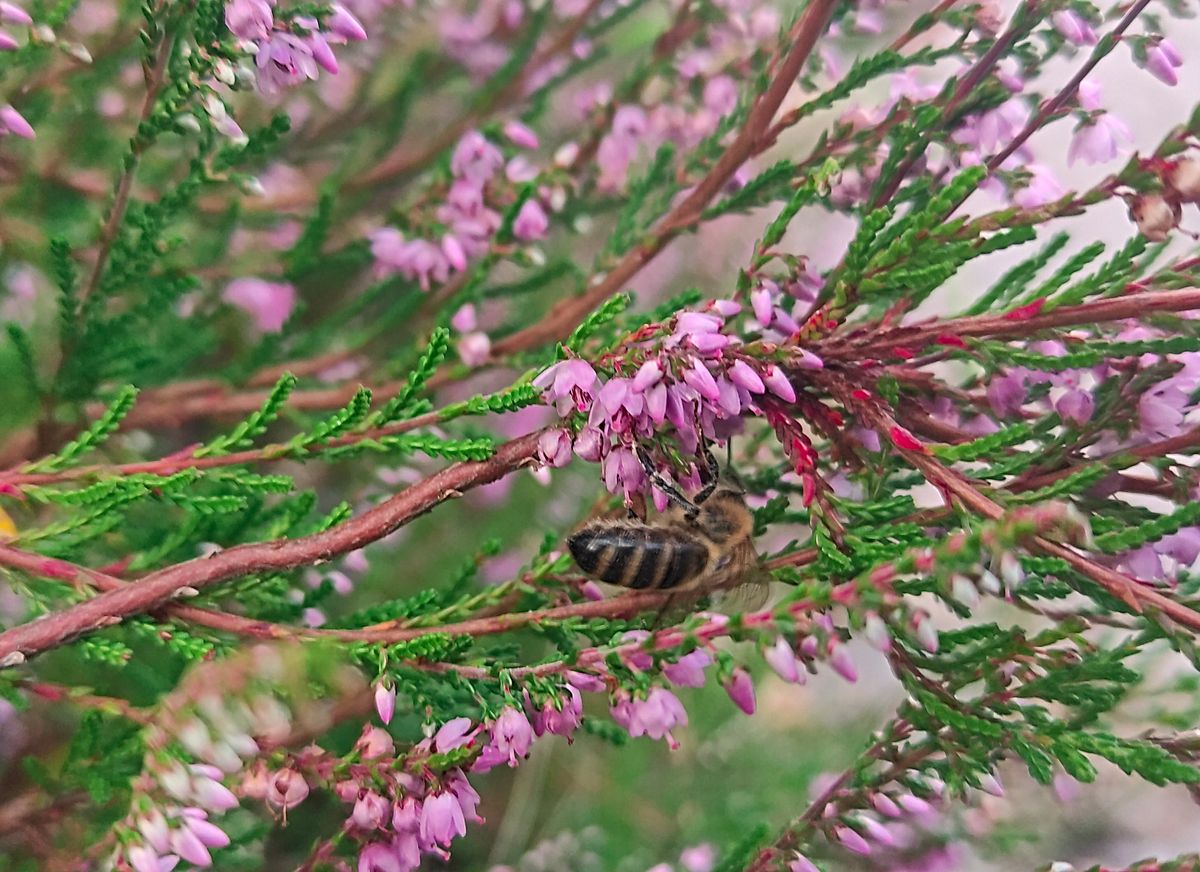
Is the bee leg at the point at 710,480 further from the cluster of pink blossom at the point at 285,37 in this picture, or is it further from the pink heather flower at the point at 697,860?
the pink heather flower at the point at 697,860

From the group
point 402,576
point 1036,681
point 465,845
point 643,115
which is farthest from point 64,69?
point 465,845

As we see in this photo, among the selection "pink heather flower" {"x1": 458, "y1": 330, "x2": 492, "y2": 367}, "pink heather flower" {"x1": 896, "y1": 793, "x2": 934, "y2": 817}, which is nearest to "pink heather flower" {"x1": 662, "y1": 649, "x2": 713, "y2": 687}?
"pink heather flower" {"x1": 896, "y1": 793, "x2": 934, "y2": 817}

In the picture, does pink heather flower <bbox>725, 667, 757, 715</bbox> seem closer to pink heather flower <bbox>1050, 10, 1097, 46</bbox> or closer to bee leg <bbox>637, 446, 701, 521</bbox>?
bee leg <bbox>637, 446, 701, 521</bbox>

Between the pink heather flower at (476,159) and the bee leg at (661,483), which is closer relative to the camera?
the bee leg at (661,483)

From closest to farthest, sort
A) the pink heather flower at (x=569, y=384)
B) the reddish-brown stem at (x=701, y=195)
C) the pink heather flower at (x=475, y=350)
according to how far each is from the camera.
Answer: the pink heather flower at (x=569, y=384)
the reddish-brown stem at (x=701, y=195)
the pink heather flower at (x=475, y=350)

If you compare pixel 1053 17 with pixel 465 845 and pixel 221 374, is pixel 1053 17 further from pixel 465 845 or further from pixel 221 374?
pixel 465 845

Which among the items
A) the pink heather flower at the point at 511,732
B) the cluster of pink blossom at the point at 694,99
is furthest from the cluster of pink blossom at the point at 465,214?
the pink heather flower at the point at 511,732

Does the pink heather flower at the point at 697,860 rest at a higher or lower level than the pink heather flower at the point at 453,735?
lower
